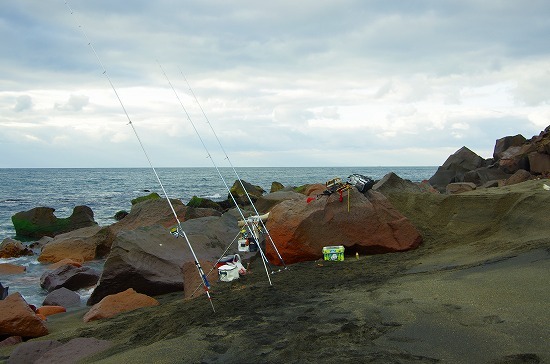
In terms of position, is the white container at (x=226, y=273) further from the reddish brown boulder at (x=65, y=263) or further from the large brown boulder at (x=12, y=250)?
the large brown boulder at (x=12, y=250)

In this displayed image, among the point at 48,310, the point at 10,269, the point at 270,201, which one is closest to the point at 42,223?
the point at 10,269

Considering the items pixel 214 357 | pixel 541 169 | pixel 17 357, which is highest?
pixel 541 169

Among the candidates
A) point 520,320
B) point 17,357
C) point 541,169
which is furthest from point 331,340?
point 541,169

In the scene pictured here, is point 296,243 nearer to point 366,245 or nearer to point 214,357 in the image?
point 366,245

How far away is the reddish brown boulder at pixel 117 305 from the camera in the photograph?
7.49 metres

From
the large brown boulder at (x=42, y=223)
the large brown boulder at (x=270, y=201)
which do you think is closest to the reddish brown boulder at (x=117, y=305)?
the large brown boulder at (x=270, y=201)

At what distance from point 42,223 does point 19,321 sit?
14.4 m

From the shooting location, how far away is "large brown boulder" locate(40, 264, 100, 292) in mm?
10477

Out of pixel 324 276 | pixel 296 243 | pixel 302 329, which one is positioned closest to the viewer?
pixel 302 329

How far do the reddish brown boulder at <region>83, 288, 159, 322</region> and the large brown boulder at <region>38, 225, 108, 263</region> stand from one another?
22.4 feet

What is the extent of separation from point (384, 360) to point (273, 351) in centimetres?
91

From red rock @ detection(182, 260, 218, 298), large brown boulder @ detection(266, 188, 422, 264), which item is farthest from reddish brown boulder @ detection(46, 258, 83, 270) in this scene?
large brown boulder @ detection(266, 188, 422, 264)

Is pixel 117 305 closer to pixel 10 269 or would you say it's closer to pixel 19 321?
pixel 19 321

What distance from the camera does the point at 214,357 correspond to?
4.17 m
